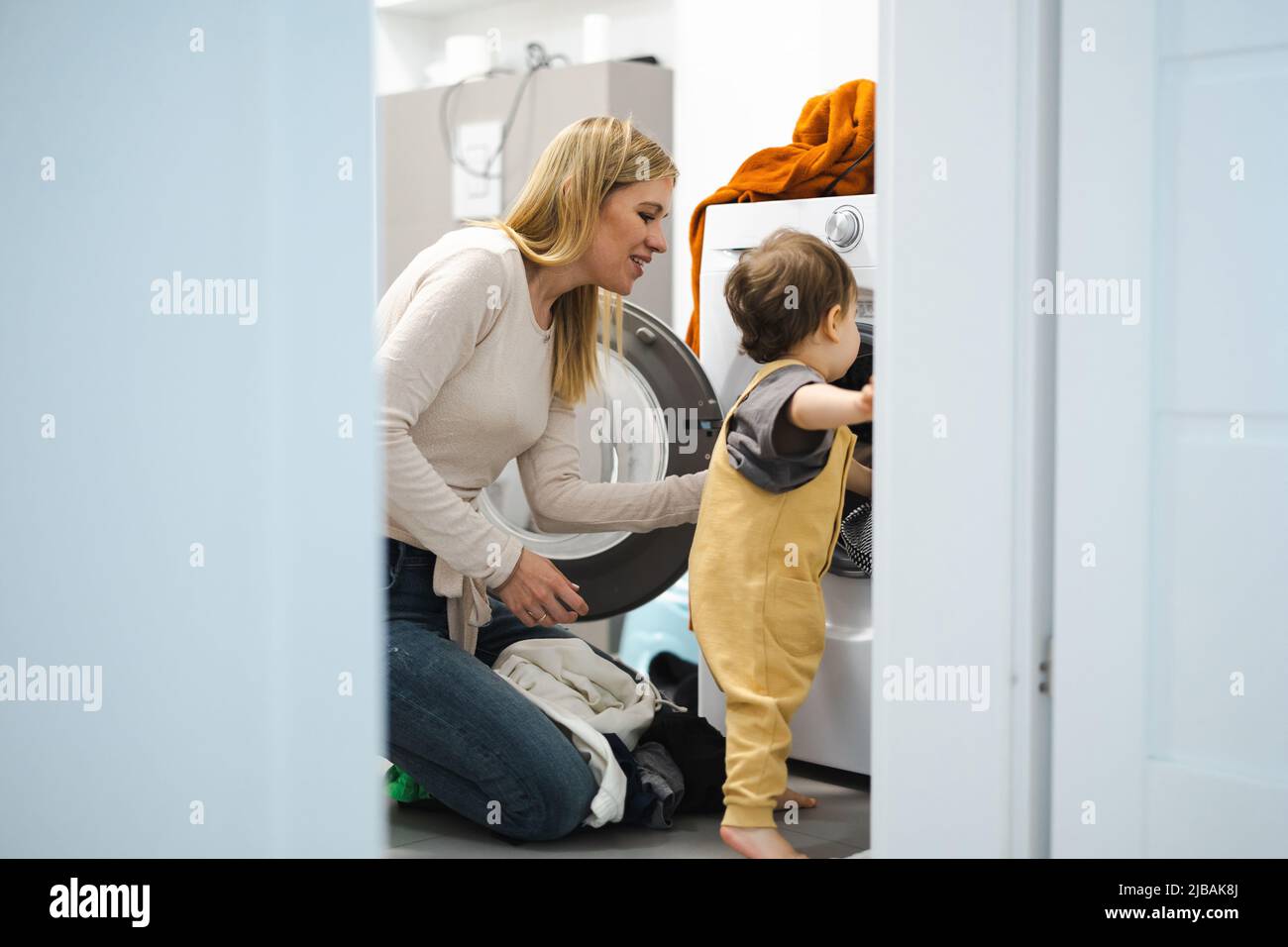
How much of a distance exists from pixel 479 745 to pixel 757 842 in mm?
388

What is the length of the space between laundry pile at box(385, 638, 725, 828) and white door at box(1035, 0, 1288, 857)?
2.21 ft

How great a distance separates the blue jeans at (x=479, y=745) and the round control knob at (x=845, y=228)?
2.67 feet

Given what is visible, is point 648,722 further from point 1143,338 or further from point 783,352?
point 1143,338

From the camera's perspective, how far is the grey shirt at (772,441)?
1.59 meters

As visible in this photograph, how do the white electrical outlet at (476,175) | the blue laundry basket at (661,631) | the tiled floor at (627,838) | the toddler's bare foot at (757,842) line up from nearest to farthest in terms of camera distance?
1. the toddler's bare foot at (757,842)
2. the tiled floor at (627,838)
3. the blue laundry basket at (661,631)
4. the white electrical outlet at (476,175)

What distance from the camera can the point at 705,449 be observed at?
2.02 m

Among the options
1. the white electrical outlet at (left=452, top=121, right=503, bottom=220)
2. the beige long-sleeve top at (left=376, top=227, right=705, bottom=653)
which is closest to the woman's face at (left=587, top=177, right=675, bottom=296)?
the beige long-sleeve top at (left=376, top=227, right=705, bottom=653)

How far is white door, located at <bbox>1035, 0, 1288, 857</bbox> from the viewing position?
3.72 feet

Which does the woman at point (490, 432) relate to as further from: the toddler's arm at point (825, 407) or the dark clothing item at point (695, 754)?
the toddler's arm at point (825, 407)

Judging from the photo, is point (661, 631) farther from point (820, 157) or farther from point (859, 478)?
point (820, 157)

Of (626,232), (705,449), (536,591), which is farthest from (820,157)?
(536,591)

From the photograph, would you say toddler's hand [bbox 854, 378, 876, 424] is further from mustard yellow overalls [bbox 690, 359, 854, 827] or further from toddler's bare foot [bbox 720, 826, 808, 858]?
toddler's bare foot [bbox 720, 826, 808, 858]

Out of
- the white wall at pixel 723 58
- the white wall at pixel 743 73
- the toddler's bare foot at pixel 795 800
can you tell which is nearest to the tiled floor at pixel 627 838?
the toddler's bare foot at pixel 795 800

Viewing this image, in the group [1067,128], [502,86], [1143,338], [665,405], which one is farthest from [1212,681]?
[502,86]
